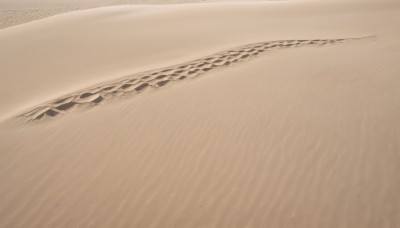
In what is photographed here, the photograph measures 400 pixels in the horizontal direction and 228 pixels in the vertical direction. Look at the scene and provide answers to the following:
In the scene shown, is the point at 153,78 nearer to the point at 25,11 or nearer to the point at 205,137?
the point at 205,137

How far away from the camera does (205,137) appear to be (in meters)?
3.40

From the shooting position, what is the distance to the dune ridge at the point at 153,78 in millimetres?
4133

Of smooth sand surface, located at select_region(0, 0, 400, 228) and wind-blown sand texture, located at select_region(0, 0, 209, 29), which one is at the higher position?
wind-blown sand texture, located at select_region(0, 0, 209, 29)

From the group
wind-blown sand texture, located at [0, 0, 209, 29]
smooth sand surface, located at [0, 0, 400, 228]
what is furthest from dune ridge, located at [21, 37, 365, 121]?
wind-blown sand texture, located at [0, 0, 209, 29]

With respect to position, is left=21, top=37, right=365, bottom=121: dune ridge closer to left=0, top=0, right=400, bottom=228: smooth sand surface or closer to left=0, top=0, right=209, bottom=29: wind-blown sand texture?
left=0, top=0, right=400, bottom=228: smooth sand surface

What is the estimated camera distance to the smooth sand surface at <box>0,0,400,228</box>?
8.30 ft

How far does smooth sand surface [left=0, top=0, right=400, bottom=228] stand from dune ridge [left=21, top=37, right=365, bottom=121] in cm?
3

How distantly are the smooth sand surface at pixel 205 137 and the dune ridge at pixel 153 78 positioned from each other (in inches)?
1.2

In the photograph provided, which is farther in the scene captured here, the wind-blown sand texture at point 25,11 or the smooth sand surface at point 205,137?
the wind-blown sand texture at point 25,11

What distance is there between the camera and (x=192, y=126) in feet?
11.9

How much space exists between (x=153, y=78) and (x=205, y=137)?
83.5 inches

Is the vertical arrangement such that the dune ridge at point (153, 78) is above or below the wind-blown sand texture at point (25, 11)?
below

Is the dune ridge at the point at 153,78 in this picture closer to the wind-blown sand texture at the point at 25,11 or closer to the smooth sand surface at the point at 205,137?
the smooth sand surface at the point at 205,137

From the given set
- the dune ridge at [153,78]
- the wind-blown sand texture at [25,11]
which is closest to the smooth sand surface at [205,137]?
the dune ridge at [153,78]
